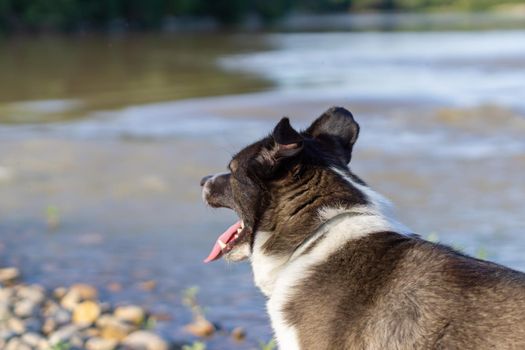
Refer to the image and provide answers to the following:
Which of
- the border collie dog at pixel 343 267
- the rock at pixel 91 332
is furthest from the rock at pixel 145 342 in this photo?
the border collie dog at pixel 343 267

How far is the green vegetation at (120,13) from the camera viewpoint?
5434 cm

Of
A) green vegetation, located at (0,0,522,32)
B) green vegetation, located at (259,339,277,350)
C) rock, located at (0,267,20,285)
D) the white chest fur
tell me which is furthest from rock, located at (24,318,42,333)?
green vegetation, located at (0,0,522,32)

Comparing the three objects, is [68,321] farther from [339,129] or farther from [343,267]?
[343,267]

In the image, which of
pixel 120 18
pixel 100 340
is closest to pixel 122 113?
pixel 100 340

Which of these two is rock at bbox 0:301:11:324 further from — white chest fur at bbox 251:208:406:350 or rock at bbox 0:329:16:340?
white chest fur at bbox 251:208:406:350

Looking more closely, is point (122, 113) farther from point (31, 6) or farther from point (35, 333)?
point (31, 6)

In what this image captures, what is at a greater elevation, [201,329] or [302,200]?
[302,200]

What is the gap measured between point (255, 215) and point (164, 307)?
3.22 metres

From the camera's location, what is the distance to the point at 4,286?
23.0ft

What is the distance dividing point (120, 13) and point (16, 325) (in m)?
59.3

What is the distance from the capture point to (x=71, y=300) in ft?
21.6

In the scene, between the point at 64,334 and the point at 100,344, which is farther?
the point at 64,334

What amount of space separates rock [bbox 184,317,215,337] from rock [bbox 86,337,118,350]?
57cm

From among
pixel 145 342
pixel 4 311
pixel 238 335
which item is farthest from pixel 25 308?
pixel 238 335
